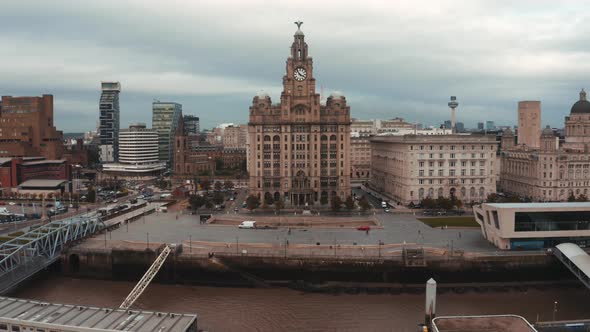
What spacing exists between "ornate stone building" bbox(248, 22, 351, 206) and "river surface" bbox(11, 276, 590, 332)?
5060 centimetres

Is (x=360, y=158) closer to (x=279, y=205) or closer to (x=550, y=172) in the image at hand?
(x=550, y=172)

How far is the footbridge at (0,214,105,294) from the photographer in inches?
2219

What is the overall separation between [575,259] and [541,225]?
30.7ft

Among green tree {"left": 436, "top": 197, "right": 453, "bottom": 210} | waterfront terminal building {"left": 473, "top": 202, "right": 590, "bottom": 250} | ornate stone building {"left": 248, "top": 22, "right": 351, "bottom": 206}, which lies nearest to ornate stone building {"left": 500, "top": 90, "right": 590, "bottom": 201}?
green tree {"left": 436, "top": 197, "right": 453, "bottom": 210}

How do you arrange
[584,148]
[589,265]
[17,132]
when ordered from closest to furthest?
[589,265] < [584,148] < [17,132]

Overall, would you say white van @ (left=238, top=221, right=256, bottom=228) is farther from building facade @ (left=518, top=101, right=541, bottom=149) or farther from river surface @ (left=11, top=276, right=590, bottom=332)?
building facade @ (left=518, top=101, right=541, bottom=149)

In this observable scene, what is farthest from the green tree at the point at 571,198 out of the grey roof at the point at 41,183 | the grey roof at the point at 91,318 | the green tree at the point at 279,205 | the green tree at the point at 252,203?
the grey roof at the point at 41,183

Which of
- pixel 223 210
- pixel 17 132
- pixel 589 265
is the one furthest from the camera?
pixel 17 132

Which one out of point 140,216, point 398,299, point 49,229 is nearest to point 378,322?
point 398,299

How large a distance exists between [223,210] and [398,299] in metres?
54.6

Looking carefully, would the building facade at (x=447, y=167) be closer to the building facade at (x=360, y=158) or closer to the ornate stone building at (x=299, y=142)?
the ornate stone building at (x=299, y=142)

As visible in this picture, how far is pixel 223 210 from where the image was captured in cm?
10425

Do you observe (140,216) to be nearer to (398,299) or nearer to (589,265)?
(398,299)

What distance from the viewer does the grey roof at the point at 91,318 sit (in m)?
39.3
